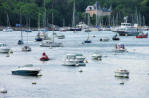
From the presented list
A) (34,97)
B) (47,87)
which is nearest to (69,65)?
(47,87)

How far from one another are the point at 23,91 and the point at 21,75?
1352cm

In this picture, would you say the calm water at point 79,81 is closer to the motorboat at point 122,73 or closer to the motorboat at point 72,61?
the motorboat at point 122,73

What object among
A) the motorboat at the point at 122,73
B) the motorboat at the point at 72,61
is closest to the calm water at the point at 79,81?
the motorboat at the point at 122,73

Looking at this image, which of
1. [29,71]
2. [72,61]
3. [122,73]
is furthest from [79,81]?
[72,61]

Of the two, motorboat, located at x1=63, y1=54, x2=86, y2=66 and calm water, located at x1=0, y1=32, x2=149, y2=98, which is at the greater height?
motorboat, located at x1=63, y1=54, x2=86, y2=66

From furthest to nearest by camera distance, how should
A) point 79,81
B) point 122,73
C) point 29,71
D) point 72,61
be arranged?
point 72,61, point 29,71, point 122,73, point 79,81

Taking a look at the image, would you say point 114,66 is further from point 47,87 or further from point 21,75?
point 47,87

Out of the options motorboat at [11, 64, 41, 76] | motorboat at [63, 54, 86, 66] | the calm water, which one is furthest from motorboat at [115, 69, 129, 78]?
motorboat at [63, 54, 86, 66]

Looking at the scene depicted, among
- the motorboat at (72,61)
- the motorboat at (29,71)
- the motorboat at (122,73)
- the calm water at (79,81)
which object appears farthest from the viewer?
the motorboat at (72,61)

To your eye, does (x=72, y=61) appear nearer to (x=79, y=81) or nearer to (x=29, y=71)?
(x=29, y=71)

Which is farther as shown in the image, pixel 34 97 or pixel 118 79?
pixel 118 79

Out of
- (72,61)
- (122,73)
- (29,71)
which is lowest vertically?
(122,73)

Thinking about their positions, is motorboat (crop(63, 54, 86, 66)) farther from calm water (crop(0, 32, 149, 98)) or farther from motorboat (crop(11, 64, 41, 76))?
motorboat (crop(11, 64, 41, 76))

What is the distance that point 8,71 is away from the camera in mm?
92000
